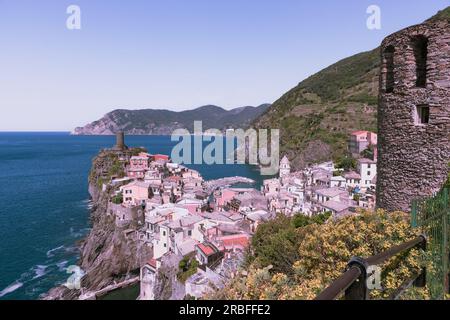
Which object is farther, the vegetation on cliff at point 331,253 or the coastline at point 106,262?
the coastline at point 106,262

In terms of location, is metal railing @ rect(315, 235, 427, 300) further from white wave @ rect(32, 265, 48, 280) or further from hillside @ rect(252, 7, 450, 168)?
hillside @ rect(252, 7, 450, 168)

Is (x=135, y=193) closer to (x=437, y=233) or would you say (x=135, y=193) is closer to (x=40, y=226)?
(x=40, y=226)

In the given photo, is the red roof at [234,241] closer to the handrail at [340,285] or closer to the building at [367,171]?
the handrail at [340,285]

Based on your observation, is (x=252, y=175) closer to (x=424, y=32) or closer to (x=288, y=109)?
(x=288, y=109)

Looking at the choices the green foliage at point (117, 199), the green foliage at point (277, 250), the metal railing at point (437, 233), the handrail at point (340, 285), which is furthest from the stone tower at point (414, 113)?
the green foliage at point (117, 199)

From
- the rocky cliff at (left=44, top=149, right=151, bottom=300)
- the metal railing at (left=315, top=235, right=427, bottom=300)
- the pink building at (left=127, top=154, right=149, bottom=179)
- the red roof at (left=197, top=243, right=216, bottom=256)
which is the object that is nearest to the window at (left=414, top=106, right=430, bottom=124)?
the metal railing at (left=315, top=235, right=427, bottom=300)

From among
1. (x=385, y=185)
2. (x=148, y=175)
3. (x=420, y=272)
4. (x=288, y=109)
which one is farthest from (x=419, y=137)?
(x=288, y=109)
